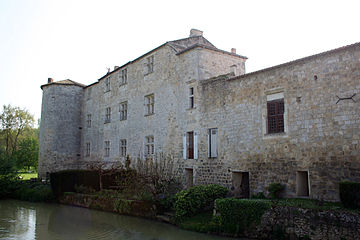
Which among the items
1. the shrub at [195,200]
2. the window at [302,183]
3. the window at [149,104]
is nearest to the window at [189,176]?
the shrub at [195,200]

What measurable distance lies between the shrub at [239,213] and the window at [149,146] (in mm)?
7919

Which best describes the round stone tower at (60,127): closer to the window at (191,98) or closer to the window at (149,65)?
the window at (149,65)

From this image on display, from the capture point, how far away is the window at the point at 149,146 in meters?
17.3

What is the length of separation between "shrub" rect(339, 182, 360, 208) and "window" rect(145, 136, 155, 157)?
10767mm

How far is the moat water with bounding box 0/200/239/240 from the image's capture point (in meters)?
9.88

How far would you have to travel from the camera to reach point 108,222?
12.1 metres

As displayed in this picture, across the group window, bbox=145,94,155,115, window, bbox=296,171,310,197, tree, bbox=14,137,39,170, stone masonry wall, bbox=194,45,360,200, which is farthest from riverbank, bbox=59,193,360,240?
tree, bbox=14,137,39,170

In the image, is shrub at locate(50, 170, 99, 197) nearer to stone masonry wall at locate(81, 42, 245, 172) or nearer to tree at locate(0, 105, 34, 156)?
stone masonry wall at locate(81, 42, 245, 172)

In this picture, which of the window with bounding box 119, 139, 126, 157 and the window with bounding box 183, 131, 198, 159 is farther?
the window with bounding box 119, 139, 126, 157

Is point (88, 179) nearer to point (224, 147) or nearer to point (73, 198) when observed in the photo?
point (73, 198)

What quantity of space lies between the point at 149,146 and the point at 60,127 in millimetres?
11019

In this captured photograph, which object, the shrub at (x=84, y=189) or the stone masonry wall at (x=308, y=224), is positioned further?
the shrub at (x=84, y=189)

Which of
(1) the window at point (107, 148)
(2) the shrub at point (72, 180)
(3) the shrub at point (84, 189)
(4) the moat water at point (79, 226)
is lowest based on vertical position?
(4) the moat water at point (79, 226)

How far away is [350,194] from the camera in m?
7.77
